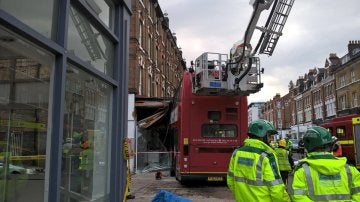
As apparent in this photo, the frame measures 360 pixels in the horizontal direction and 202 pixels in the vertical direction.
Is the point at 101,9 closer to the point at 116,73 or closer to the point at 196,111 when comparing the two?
Answer: the point at 116,73

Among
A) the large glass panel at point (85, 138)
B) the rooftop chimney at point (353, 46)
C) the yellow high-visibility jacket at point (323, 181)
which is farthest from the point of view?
the rooftop chimney at point (353, 46)

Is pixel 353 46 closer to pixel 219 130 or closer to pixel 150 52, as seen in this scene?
pixel 150 52

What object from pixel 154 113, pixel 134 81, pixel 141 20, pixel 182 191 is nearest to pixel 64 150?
pixel 182 191

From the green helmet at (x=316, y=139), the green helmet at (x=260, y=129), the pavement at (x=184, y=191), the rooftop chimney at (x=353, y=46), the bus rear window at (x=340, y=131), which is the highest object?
the rooftop chimney at (x=353, y=46)

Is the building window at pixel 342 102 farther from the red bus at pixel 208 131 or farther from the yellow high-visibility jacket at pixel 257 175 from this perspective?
the yellow high-visibility jacket at pixel 257 175

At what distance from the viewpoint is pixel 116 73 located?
7.81 m

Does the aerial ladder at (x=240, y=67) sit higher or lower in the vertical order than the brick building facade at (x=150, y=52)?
lower

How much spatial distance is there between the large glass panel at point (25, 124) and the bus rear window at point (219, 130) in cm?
1013

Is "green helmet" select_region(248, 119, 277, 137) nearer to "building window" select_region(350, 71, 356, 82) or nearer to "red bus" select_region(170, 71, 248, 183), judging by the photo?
"red bus" select_region(170, 71, 248, 183)

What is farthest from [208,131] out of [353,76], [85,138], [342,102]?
[342,102]

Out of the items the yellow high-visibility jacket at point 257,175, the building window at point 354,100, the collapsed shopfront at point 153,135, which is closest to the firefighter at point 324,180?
the yellow high-visibility jacket at point 257,175

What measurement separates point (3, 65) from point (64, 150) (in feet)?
4.87

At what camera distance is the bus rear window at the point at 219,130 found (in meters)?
15.2

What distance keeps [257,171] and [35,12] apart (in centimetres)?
285
